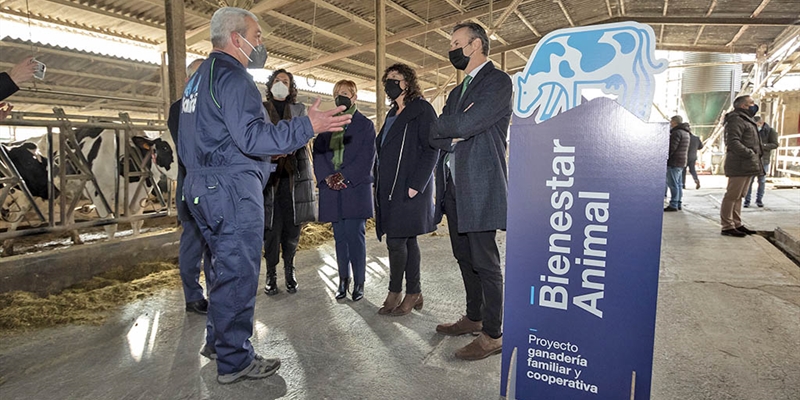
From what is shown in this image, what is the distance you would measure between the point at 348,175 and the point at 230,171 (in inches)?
51.2

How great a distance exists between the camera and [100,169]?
5.22 metres

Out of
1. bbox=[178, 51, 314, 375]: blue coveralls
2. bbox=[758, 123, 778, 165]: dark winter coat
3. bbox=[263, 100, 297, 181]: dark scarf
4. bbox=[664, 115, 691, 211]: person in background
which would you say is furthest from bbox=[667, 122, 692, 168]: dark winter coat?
bbox=[178, 51, 314, 375]: blue coveralls

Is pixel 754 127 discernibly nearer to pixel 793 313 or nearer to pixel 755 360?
pixel 793 313

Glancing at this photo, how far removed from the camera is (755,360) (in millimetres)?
2342

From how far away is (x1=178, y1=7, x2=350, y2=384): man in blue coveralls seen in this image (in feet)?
6.63

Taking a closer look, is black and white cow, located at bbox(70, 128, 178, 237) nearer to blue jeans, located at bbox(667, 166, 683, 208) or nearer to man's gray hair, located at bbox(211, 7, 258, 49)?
man's gray hair, located at bbox(211, 7, 258, 49)

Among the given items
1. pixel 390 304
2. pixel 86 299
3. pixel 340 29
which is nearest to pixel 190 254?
pixel 86 299

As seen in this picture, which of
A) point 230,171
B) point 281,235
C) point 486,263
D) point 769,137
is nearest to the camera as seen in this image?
point 230,171

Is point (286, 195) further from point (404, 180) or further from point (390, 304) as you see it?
point (390, 304)

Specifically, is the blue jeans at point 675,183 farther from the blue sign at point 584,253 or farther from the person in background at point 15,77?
the person in background at point 15,77

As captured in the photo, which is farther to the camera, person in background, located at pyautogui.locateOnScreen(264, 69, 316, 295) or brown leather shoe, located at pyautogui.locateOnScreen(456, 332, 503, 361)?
person in background, located at pyautogui.locateOnScreen(264, 69, 316, 295)

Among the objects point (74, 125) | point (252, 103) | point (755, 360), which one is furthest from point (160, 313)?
point (755, 360)

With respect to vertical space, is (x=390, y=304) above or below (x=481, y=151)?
below

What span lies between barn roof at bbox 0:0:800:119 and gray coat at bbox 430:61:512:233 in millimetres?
4282
